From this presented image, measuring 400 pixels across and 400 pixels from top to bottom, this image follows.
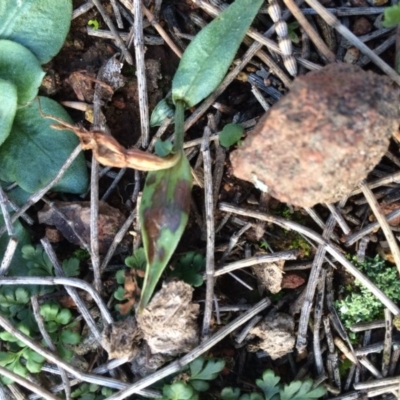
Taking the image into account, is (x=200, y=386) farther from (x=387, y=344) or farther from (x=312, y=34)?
(x=312, y=34)

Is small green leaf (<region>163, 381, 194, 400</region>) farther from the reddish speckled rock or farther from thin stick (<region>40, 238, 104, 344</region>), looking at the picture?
the reddish speckled rock

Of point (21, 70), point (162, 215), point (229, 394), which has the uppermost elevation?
point (21, 70)

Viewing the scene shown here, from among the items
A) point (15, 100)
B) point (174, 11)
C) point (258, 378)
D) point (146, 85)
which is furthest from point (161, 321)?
point (174, 11)

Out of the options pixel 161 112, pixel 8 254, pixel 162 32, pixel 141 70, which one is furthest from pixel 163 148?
pixel 8 254

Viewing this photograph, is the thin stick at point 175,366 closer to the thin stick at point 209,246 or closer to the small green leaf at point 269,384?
the thin stick at point 209,246

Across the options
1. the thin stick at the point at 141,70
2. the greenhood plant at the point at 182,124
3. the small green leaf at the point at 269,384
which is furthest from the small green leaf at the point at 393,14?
the small green leaf at the point at 269,384

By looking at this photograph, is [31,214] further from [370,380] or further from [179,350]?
[370,380]
